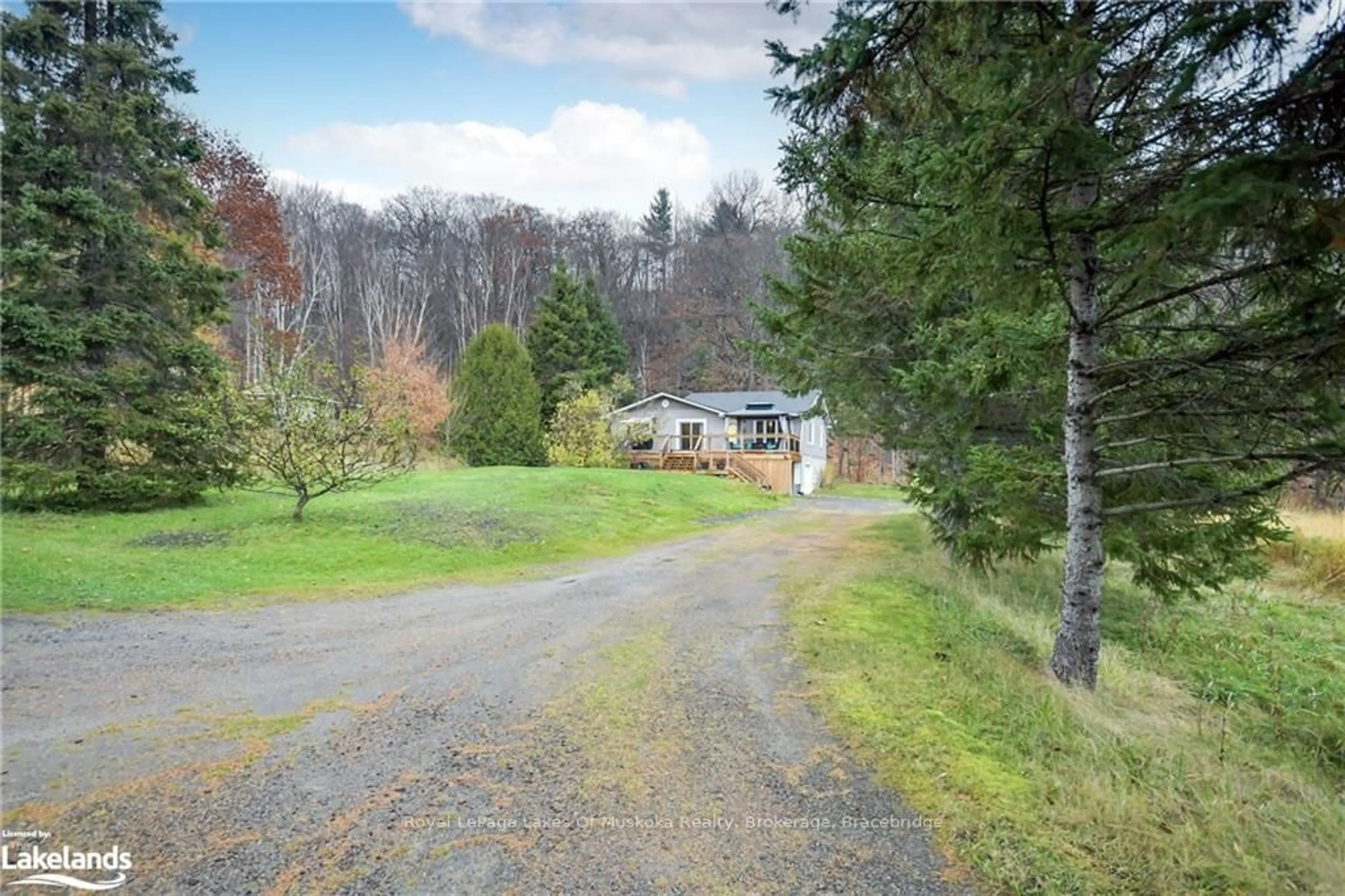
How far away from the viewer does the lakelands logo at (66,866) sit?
7.29ft

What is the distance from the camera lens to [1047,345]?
4465 mm

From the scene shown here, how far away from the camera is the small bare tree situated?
10.1m

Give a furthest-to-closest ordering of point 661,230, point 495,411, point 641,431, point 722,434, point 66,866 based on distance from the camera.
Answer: point 661,230
point 722,434
point 641,431
point 495,411
point 66,866

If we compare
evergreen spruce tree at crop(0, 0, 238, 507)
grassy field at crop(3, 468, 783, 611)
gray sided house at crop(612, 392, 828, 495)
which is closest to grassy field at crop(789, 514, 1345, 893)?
grassy field at crop(3, 468, 783, 611)

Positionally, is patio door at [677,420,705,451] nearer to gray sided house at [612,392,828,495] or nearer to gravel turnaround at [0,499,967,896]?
gray sided house at [612,392,828,495]

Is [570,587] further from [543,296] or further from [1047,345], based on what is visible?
[543,296]

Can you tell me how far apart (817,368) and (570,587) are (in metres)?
4.34

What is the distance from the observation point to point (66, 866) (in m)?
2.30

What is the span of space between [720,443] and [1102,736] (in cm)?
2467

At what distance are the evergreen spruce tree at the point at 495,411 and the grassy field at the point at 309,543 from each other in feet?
28.7

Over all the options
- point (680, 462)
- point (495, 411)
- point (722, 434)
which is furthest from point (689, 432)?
point (495, 411)

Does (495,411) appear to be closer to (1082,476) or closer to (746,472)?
(746,472)

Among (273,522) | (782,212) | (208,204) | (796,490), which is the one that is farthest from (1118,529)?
(782,212)

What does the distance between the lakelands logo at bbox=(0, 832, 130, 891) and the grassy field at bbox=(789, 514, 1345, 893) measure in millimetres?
3225
